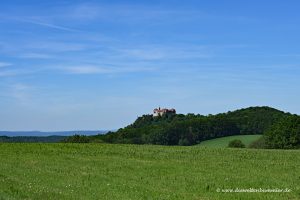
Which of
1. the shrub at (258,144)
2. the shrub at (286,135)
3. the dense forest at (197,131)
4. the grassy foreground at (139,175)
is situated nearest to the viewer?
the grassy foreground at (139,175)

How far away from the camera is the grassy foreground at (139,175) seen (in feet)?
55.7

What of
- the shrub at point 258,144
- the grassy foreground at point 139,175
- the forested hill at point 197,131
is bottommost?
the grassy foreground at point 139,175

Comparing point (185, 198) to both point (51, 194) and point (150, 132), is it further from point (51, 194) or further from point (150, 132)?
point (150, 132)

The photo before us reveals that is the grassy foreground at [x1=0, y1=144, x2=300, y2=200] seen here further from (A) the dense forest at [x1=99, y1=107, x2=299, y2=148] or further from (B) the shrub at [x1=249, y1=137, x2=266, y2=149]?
(A) the dense forest at [x1=99, y1=107, x2=299, y2=148]

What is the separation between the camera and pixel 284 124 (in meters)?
75.6

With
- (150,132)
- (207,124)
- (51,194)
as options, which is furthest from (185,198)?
(150,132)

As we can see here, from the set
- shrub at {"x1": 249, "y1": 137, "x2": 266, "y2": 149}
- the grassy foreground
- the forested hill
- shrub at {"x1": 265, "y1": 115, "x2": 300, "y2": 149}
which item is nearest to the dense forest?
Answer: the forested hill

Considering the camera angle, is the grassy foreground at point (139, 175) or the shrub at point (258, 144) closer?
the grassy foreground at point (139, 175)

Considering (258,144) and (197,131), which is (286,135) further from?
(197,131)

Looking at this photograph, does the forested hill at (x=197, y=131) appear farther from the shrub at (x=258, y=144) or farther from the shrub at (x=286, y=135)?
the shrub at (x=286, y=135)

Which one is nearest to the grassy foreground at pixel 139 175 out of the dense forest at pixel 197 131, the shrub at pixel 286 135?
the shrub at pixel 286 135

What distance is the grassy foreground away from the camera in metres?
17.0

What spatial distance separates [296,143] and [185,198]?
201 feet

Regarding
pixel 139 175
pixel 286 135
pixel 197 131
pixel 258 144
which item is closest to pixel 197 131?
pixel 197 131
